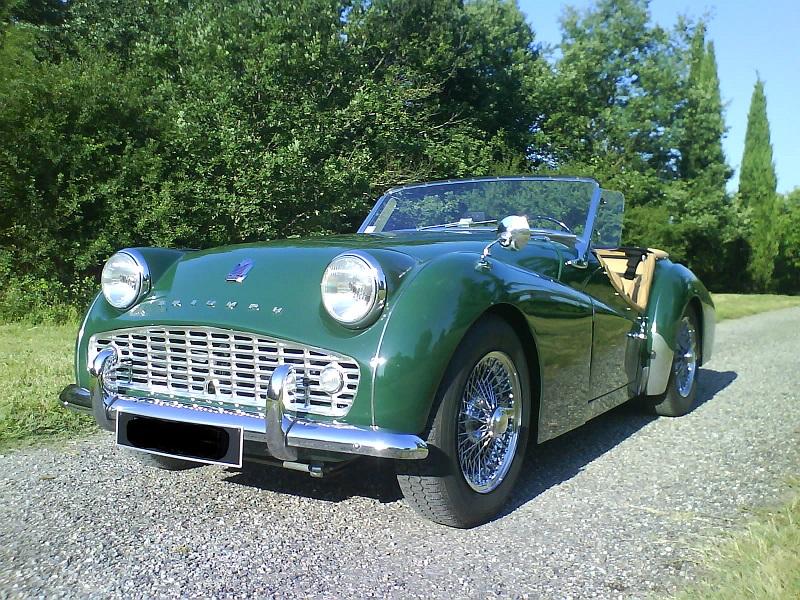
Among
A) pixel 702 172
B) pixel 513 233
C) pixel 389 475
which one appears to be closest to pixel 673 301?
pixel 513 233

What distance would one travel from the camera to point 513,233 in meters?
3.14

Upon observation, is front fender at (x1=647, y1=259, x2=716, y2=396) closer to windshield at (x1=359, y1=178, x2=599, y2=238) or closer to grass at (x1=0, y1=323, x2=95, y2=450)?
windshield at (x1=359, y1=178, x2=599, y2=238)

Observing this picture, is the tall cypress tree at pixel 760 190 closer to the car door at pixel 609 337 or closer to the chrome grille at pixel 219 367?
the car door at pixel 609 337

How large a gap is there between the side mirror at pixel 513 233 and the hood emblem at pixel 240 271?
107 centimetres

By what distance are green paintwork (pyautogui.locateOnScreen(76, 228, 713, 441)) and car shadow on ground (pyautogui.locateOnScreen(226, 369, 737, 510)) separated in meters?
0.29

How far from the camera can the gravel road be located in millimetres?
2244

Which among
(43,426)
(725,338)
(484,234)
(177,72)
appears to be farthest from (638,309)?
(177,72)

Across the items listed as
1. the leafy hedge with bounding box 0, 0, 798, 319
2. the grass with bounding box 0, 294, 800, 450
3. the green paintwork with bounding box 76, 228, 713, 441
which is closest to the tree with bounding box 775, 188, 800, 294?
the leafy hedge with bounding box 0, 0, 798, 319

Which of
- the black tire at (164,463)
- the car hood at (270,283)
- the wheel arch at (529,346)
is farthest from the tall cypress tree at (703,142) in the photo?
the black tire at (164,463)

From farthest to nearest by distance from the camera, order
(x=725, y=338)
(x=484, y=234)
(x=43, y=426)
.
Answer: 1. (x=725, y=338)
2. (x=43, y=426)
3. (x=484, y=234)

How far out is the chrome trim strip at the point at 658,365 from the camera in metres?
4.32

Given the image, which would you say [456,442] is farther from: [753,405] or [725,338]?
[725,338]

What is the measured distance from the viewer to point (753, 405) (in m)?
5.10

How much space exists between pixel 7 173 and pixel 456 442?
319 inches
